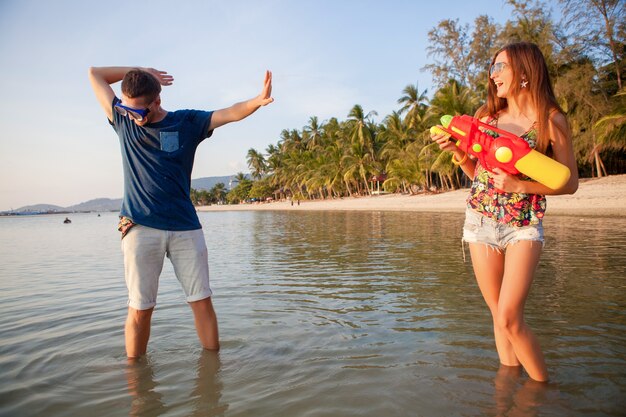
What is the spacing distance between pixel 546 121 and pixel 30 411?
342 cm

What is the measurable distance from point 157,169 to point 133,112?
1.32 ft

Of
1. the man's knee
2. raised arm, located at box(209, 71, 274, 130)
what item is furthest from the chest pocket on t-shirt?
the man's knee

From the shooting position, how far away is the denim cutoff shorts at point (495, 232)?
7.63 ft

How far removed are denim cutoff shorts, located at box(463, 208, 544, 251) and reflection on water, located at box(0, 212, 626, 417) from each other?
88 cm

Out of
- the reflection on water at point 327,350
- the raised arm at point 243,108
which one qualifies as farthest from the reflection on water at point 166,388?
the raised arm at point 243,108

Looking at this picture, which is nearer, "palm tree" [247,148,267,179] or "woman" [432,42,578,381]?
"woman" [432,42,578,381]

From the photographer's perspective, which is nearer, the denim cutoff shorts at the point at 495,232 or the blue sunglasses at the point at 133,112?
the denim cutoff shorts at the point at 495,232

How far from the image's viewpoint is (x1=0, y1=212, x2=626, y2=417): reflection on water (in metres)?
2.40

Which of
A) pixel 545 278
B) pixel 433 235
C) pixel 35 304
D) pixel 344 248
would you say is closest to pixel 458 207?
pixel 433 235

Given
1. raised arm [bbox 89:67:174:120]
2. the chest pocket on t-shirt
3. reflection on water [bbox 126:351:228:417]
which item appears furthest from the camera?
raised arm [bbox 89:67:174:120]

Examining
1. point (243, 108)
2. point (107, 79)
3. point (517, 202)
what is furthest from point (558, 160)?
point (107, 79)

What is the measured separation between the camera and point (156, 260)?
285 cm

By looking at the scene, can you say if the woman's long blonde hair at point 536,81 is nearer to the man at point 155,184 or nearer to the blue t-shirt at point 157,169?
the man at point 155,184

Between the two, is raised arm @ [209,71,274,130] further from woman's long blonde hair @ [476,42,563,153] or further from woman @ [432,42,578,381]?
woman's long blonde hair @ [476,42,563,153]
